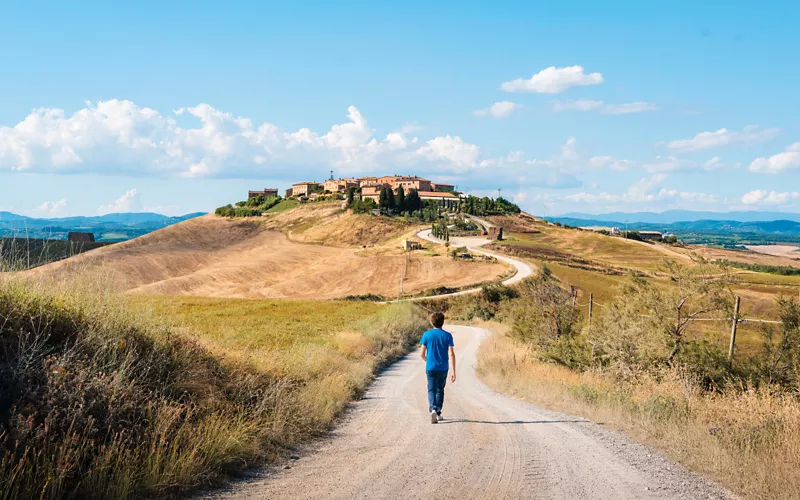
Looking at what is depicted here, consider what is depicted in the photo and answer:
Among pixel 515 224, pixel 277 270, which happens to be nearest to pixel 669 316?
pixel 277 270

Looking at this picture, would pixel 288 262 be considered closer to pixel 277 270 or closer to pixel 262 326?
pixel 277 270

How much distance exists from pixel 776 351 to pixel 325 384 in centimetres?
1554

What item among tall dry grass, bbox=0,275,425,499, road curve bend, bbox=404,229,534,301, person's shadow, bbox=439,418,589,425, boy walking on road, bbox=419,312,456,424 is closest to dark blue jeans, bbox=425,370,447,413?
boy walking on road, bbox=419,312,456,424

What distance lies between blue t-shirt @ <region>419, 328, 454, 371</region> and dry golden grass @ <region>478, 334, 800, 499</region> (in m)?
3.19

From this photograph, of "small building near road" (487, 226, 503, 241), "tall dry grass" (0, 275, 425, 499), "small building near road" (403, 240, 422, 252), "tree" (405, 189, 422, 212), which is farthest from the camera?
"tree" (405, 189, 422, 212)

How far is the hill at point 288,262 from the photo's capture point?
78.5 meters

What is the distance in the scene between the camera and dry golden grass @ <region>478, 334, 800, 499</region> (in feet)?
23.0

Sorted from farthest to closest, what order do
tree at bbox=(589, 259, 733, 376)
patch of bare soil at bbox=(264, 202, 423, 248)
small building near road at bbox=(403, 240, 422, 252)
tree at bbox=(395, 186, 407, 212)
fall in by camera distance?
tree at bbox=(395, 186, 407, 212), patch of bare soil at bbox=(264, 202, 423, 248), small building near road at bbox=(403, 240, 422, 252), tree at bbox=(589, 259, 733, 376)

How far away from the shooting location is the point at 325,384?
12.2 metres

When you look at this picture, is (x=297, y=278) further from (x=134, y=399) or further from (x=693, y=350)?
(x=134, y=399)

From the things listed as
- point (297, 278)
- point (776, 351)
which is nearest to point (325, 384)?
point (776, 351)

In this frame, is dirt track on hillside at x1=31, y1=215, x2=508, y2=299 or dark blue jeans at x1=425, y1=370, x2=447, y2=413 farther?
dirt track on hillside at x1=31, y1=215, x2=508, y2=299

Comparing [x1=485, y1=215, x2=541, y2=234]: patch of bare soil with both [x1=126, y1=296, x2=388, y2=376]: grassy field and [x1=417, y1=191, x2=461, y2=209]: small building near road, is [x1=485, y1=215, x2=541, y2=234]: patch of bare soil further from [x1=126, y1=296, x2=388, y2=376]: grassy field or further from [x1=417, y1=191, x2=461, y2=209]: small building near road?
[x1=126, y1=296, x2=388, y2=376]: grassy field

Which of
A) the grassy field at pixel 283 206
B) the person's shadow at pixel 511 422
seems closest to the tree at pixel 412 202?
the grassy field at pixel 283 206
